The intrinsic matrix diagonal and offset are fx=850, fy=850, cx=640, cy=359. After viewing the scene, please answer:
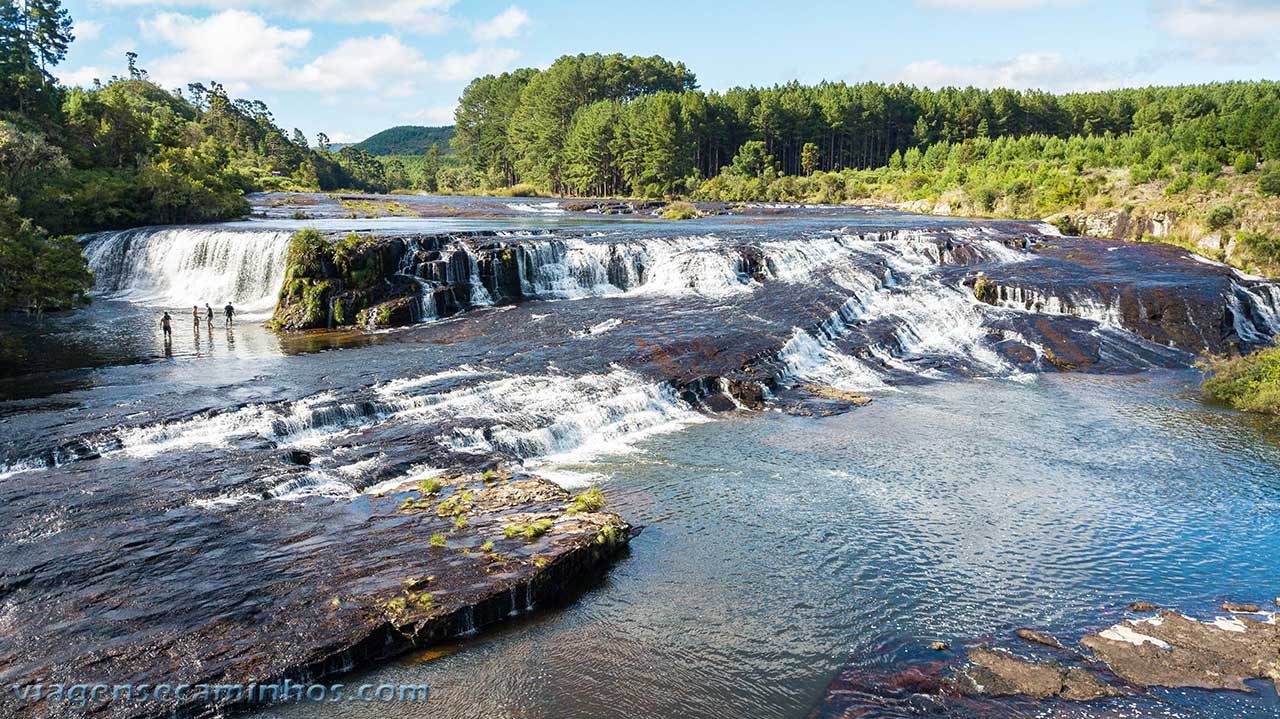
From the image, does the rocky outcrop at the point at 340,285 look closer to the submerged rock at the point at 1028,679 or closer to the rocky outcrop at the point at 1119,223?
the submerged rock at the point at 1028,679

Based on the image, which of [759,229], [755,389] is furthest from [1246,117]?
[755,389]

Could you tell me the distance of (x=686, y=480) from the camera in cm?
1816

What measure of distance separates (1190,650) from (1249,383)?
16109mm

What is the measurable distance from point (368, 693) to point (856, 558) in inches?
317

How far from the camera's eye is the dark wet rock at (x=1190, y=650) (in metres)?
10.7

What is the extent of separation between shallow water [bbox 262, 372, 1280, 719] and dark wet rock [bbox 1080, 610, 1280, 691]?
30 cm

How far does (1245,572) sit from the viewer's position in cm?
1383

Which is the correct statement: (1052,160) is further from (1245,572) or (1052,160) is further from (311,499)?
(311,499)

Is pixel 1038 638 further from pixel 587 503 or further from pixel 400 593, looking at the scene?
pixel 400 593

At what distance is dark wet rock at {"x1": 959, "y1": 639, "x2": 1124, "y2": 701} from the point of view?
10.4m

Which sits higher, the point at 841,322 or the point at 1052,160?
the point at 1052,160

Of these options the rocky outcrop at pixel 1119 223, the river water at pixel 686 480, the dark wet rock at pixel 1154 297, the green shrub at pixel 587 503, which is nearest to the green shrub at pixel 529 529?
the green shrub at pixel 587 503

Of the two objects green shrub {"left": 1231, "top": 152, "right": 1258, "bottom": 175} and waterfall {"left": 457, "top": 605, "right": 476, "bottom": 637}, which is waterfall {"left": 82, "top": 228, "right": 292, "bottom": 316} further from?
green shrub {"left": 1231, "top": 152, "right": 1258, "bottom": 175}

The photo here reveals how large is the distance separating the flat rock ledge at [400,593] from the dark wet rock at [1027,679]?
5.83 m
